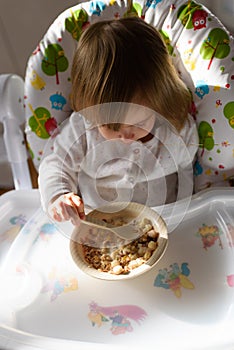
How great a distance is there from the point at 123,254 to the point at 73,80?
0.33m

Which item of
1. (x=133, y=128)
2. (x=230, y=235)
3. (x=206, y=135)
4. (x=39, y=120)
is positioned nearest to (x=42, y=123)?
(x=39, y=120)

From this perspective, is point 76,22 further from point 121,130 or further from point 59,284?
point 59,284

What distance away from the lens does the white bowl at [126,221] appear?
2.69 ft

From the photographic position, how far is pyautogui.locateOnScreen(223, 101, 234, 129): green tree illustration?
898 mm

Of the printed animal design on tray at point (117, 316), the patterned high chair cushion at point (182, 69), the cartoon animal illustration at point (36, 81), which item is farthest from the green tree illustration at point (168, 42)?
the printed animal design on tray at point (117, 316)

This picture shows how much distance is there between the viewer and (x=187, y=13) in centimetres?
93

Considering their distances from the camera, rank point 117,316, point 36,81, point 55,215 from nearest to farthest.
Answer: point 117,316, point 55,215, point 36,81

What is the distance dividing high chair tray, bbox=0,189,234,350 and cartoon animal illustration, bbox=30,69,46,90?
27 centimetres

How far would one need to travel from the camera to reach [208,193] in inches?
37.8

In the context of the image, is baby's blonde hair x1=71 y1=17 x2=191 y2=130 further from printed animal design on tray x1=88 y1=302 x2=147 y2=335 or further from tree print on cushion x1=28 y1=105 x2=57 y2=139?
printed animal design on tray x1=88 y1=302 x2=147 y2=335

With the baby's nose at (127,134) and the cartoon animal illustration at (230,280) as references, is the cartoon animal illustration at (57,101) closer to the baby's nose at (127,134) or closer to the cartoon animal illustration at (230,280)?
the baby's nose at (127,134)

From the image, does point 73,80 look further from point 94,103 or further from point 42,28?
point 42,28

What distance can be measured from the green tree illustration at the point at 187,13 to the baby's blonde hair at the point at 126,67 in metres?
0.09

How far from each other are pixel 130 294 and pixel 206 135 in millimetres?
334
